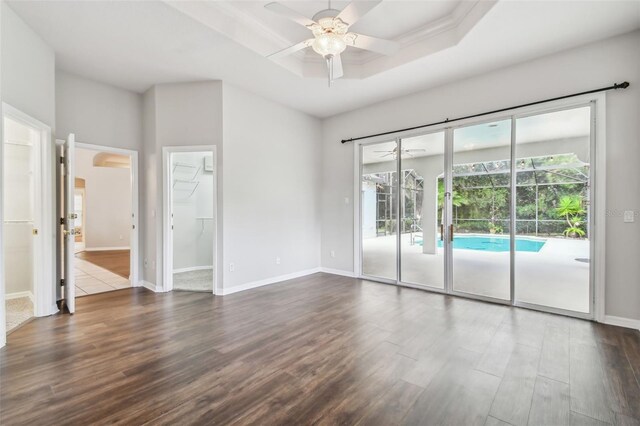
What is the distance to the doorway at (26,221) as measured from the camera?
10.9ft

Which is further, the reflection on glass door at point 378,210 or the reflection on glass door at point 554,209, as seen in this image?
the reflection on glass door at point 378,210

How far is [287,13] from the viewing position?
232 centimetres

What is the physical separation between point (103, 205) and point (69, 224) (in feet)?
23.9

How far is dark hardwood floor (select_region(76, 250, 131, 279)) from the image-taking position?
6.04 meters

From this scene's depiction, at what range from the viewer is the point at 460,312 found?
356 centimetres

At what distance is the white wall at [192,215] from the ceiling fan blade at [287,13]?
4367 millimetres

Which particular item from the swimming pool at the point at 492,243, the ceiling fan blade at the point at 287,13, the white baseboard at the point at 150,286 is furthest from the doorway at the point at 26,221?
the swimming pool at the point at 492,243

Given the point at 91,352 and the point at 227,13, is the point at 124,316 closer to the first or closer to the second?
the point at 91,352

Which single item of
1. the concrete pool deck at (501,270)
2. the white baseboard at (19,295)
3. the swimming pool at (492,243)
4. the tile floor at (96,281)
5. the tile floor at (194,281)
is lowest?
the tile floor at (194,281)

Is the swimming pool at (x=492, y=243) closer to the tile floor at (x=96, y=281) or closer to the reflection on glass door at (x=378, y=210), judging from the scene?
the reflection on glass door at (x=378, y=210)

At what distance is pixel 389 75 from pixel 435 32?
2.55ft

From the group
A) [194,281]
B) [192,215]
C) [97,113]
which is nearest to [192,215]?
[192,215]

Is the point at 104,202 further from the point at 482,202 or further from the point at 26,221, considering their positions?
the point at 482,202

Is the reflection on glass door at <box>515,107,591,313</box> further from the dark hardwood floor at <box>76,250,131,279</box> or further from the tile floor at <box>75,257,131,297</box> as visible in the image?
the dark hardwood floor at <box>76,250,131,279</box>
